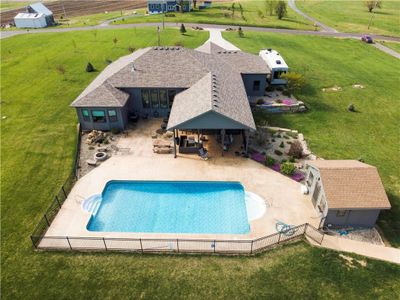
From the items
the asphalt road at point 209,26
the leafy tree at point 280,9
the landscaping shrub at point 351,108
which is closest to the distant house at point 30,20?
the asphalt road at point 209,26

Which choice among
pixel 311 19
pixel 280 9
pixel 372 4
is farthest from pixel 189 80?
pixel 372 4

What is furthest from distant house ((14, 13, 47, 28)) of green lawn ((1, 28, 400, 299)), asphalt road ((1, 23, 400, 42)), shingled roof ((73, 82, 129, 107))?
green lawn ((1, 28, 400, 299))

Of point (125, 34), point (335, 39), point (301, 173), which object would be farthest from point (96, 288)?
point (335, 39)

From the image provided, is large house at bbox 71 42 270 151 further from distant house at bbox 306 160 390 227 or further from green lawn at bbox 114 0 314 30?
green lawn at bbox 114 0 314 30

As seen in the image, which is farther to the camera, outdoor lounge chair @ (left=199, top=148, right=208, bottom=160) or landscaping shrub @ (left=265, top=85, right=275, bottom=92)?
landscaping shrub @ (left=265, top=85, right=275, bottom=92)

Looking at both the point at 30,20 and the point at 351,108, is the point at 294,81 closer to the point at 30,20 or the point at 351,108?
the point at 351,108
